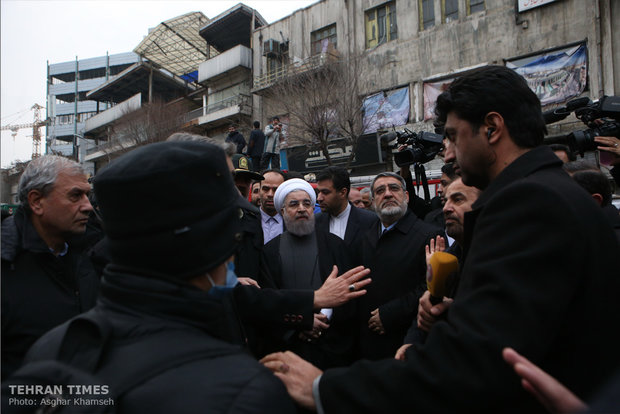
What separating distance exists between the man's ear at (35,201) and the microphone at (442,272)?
7.06 feet

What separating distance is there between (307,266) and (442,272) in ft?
5.11

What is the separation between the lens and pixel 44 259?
2084mm

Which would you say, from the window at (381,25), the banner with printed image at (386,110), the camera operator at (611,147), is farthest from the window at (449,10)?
the camera operator at (611,147)

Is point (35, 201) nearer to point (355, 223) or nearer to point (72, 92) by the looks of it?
point (355, 223)

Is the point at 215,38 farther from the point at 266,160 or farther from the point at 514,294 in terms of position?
the point at 514,294

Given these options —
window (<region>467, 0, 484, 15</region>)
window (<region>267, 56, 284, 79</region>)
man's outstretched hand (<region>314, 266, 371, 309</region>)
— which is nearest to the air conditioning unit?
window (<region>267, 56, 284, 79</region>)

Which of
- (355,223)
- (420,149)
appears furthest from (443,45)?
(355,223)

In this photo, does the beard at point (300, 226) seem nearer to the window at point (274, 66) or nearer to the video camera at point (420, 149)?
the video camera at point (420, 149)

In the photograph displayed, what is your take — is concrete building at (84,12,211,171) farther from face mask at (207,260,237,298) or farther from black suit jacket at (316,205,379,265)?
face mask at (207,260,237,298)

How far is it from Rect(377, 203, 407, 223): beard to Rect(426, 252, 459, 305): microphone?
174 centimetres

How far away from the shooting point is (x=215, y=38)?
26.6m

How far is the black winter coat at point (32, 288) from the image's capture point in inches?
72.1

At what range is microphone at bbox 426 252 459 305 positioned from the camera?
1.78 m

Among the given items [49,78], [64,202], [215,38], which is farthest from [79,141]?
[64,202]
